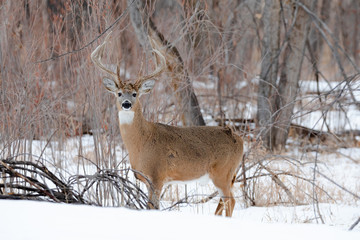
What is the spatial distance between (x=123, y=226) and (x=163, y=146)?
92.4 inches

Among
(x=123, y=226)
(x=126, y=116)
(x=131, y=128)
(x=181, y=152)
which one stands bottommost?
(x=123, y=226)

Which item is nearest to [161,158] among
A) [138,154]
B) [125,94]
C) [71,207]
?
[138,154]

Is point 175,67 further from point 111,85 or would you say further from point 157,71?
point 111,85

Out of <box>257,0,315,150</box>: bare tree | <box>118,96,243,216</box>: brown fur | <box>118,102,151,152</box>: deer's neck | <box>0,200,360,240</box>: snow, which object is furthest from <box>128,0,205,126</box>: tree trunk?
<box>0,200,360,240</box>: snow

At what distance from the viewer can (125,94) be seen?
4.86 metres

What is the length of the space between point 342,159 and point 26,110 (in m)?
6.00

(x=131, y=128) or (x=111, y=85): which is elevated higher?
(x=111, y=85)

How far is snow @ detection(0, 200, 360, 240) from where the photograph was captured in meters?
2.53

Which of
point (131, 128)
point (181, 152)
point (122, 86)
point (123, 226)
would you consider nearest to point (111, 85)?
point (122, 86)

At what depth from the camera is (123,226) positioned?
2.68 m

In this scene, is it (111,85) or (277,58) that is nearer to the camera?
(111,85)

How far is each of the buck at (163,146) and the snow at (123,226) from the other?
5.80ft

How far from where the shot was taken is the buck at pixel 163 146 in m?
4.87

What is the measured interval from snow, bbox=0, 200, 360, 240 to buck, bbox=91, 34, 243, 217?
1.77 meters
